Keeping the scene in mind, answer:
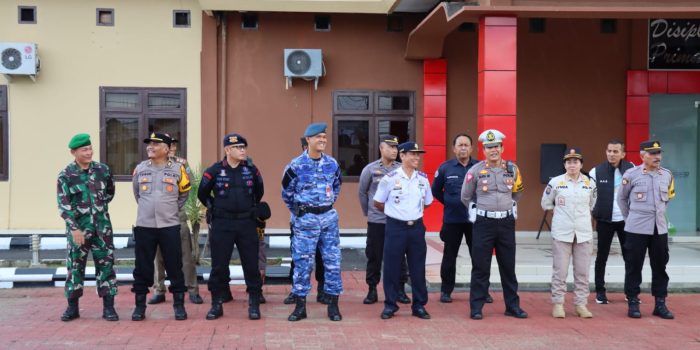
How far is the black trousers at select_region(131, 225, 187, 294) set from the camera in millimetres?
7547

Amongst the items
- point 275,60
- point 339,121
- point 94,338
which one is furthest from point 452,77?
point 94,338

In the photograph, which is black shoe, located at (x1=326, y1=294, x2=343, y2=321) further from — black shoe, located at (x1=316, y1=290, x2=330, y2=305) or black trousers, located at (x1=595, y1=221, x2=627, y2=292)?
black trousers, located at (x1=595, y1=221, x2=627, y2=292)

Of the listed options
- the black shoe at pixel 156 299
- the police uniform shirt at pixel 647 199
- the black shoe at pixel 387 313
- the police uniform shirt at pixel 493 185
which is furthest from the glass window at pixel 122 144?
the police uniform shirt at pixel 647 199

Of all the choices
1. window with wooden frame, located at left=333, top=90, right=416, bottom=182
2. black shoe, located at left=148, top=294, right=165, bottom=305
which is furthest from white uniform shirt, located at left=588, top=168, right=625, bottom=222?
window with wooden frame, located at left=333, top=90, right=416, bottom=182

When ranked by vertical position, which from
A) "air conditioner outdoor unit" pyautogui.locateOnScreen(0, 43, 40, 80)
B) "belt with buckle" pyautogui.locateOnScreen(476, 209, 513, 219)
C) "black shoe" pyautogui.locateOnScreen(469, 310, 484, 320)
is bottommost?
"black shoe" pyautogui.locateOnScreen(469, 310, 484, 320)

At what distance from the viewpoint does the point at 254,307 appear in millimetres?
7578

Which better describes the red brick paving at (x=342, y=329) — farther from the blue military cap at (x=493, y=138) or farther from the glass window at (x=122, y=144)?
the glass window at (x=122, y=144)

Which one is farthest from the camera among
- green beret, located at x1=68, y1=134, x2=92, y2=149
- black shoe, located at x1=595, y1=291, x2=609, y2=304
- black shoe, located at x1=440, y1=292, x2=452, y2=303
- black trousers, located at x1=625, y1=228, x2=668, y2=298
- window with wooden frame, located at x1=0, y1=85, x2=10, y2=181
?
window with wooden frame, located at x1=0, y1=85, x2=10, y2=181

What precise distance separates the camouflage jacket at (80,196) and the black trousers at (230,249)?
47.8 inches

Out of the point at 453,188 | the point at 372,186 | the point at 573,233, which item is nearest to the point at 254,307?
the point at 372,186

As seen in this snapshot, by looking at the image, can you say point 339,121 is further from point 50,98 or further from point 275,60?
point 50,98

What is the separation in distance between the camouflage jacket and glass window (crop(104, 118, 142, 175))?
20.6 ft

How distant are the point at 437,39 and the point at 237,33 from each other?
379 centimetres

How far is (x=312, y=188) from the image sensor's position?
7.54 meters
